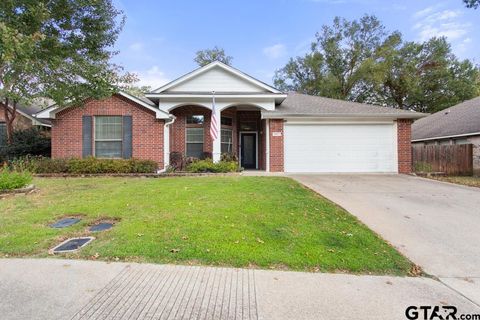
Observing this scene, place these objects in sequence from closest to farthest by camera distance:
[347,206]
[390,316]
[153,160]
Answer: [390,316], [347,206], [153,160]

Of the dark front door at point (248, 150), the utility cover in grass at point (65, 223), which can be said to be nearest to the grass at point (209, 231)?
the utility cover in grass at point (65, 223)

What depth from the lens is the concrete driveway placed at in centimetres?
383

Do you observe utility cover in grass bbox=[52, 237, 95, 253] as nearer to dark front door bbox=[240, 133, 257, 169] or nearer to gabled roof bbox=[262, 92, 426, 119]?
gabled roof bbox=[262, 92, 426, 119]

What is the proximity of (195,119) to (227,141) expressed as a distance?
7.07 feet

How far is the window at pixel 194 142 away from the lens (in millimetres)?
15578

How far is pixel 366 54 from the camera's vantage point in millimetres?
32969

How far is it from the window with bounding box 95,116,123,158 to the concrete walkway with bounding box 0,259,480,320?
10512 millimetres

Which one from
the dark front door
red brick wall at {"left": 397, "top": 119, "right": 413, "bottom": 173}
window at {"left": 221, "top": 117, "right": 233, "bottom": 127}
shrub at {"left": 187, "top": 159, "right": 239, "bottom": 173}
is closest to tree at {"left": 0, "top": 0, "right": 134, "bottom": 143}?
shrub at {"left": 187, "top": 159, "right": 239, "bottom": 173}

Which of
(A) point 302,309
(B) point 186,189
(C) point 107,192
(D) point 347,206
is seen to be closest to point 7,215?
(C) point 107,192

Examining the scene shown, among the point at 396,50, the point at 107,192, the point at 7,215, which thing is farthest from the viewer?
the point at 396,50

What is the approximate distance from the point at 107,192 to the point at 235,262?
19.4 feet

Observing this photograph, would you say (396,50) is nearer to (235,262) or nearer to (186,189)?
Result: (186,189)

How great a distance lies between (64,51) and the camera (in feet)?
37.2

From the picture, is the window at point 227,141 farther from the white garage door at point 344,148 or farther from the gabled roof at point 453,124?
the gabled roof at point 453,124
